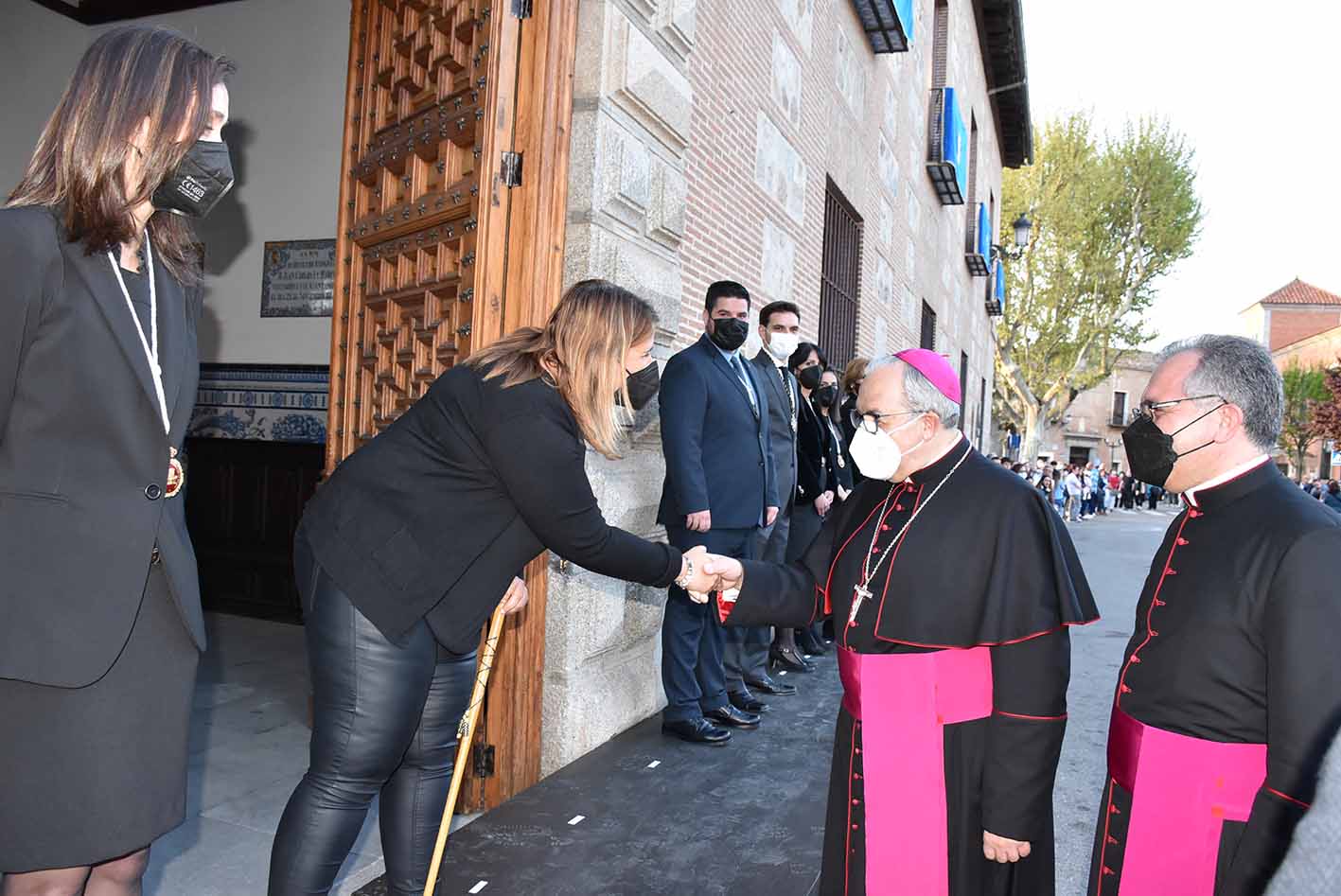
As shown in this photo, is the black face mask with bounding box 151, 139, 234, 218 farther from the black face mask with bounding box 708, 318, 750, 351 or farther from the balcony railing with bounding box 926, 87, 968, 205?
the balcony railing with bounding box 926, 87, 968, 205

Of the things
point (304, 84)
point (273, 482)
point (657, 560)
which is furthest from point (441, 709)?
point (304, 84)

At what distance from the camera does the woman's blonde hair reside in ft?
8.11

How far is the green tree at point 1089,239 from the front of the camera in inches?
1305

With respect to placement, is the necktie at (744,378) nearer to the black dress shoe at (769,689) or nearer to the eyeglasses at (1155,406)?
the black dress shoe at (769,689)

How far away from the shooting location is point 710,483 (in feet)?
16.4

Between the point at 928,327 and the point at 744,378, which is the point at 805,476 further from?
the point at 928,327

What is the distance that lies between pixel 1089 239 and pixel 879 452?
1350 inches

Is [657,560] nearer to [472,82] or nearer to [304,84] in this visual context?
[472,82]

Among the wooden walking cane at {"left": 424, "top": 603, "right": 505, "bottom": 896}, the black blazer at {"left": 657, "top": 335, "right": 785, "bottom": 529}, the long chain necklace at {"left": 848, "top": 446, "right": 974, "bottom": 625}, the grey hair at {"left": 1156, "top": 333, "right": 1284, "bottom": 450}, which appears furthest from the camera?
the black blazer at {"left": 657, "top": 335, "right": 785, "bottom": 529}

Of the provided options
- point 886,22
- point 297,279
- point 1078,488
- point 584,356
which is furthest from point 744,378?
point 1078,488

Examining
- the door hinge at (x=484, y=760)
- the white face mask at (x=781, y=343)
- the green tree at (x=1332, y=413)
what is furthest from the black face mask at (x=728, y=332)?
the green tree at (x=1332, y=413)

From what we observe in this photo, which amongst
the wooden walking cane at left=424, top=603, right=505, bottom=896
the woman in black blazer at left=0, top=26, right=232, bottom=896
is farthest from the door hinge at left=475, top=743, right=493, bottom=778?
the woman in black blazer at left=0, top=26, right=232, bottom=896

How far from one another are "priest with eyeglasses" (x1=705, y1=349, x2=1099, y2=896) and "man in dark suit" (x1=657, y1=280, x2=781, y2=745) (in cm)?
225

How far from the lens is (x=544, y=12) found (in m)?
4.00
